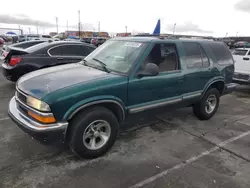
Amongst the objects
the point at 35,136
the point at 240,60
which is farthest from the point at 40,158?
the point at 240,60

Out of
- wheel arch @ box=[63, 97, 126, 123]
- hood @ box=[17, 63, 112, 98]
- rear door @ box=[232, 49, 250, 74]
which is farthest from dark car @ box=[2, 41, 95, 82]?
rear door @ box=[232, 49, 250, 74]

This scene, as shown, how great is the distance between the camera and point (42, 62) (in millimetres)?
6668

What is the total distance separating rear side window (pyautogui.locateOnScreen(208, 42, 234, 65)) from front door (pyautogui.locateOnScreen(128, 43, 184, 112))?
1372 millimetres

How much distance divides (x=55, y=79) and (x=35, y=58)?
→ 3.89 m

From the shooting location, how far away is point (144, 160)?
3375mm

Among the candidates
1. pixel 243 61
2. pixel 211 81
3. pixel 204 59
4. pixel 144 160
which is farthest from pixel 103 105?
pixel 243 61

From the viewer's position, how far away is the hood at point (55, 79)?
293 cm

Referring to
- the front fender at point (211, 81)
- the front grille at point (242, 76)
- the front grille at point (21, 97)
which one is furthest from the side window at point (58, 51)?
the front grille at point (242, 76)

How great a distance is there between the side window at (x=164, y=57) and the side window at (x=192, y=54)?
319 mm

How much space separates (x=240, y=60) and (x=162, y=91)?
6386mm

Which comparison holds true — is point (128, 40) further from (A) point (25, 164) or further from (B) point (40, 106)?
(A) point (25, 164)

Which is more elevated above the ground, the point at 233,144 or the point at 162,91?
the point at 162,91

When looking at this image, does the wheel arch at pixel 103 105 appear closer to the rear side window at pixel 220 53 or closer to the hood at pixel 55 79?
the hood at pixel 55 79

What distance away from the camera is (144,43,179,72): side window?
12.6ft
